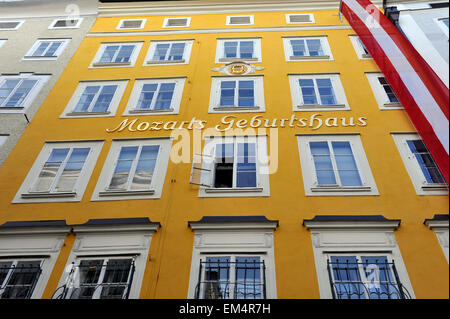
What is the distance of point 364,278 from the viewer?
8195 mm

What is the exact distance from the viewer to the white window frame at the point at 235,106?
41.9 ft

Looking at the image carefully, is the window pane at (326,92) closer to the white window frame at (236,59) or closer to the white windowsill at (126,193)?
the white window frame at (236,59)

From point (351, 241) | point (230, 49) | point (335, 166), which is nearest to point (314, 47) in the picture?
point (230, 49)

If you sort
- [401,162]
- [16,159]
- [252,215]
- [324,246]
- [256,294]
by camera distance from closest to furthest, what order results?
[256,294], [324,246], [252,215], [401,162], [16,159]

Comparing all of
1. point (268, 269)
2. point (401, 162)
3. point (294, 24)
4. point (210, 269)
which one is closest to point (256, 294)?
point (268, 269)

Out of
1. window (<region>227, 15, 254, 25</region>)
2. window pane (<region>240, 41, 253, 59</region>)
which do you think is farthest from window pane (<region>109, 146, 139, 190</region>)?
window (<region>227, 15, 254, 25</region>)

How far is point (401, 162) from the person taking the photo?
10461 millimetres

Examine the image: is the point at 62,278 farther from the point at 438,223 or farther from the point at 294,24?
the point at 294,24

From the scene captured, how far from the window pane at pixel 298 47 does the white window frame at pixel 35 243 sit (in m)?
11.5

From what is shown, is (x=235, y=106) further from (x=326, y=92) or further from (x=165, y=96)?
(x=326, y=92)

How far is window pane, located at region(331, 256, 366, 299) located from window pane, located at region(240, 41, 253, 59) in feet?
33.0

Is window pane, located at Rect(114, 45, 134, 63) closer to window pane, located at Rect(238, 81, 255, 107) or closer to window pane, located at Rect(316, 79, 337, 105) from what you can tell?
window pane, located at Rect(238, 81, 255, 107)

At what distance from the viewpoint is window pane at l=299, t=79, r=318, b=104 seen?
1317 centimetres

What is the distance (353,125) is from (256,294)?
6.56 meters
